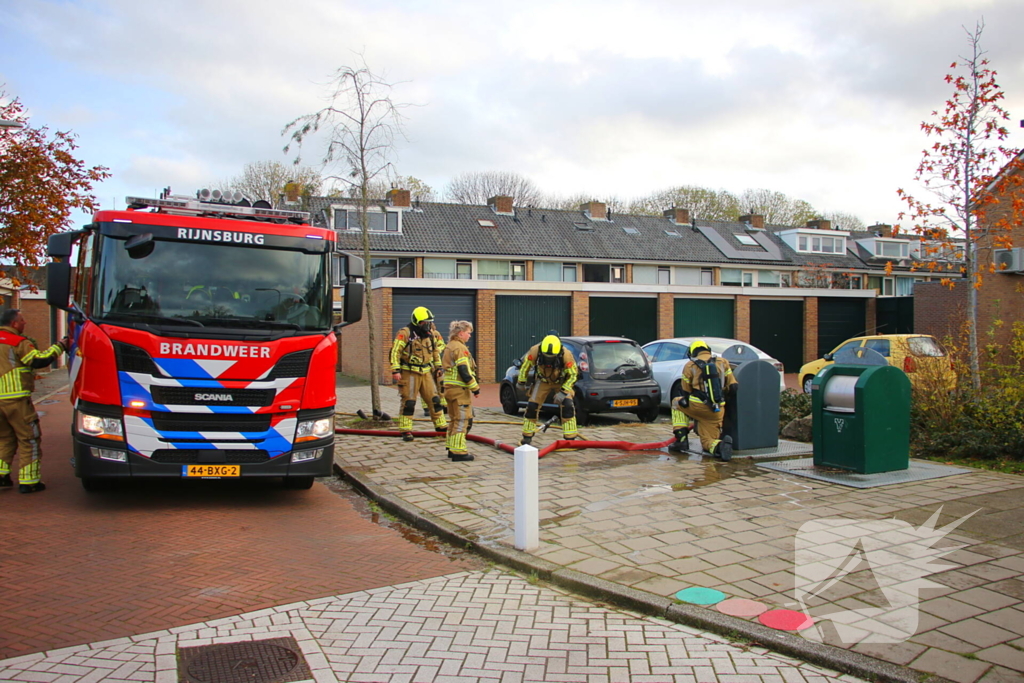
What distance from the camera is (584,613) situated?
4.54m

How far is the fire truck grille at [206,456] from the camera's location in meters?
6.61

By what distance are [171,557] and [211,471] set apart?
4.18 ft

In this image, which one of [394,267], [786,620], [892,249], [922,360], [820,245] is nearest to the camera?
[786,620]

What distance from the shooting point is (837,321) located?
32.4m

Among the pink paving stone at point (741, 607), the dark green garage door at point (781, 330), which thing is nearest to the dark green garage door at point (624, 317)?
the dark green garage door at point (781, 330)

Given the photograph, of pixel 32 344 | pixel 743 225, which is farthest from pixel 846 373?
pixel 743 225

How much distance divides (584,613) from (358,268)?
4.95 meters

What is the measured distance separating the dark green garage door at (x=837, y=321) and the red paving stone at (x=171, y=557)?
28.6 meters

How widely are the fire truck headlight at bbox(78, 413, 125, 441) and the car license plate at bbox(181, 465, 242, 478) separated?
0.61 metres

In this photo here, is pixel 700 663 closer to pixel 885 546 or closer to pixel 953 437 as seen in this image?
pixel 885 546

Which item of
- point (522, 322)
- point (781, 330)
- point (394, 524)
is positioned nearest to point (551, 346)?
point (394, 524)

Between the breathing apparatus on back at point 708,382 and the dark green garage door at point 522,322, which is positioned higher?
the dark green garage door at point 522,322

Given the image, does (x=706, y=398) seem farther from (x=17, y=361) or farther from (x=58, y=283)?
(x=17, y=361)

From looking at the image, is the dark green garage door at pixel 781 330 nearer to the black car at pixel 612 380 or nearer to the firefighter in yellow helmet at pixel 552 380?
the black car at pixel 612 380
